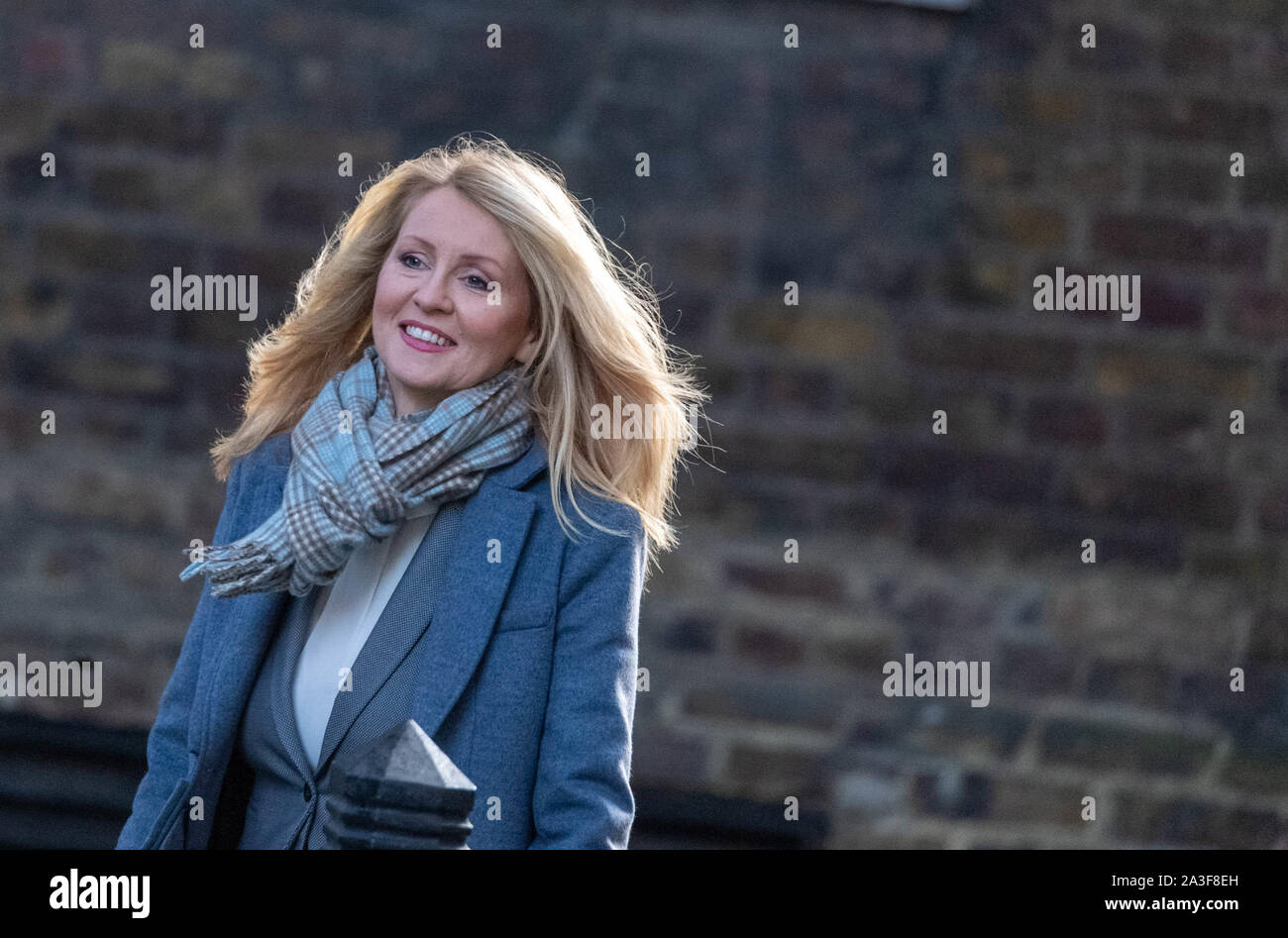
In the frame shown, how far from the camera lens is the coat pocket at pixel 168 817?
8.39 ft

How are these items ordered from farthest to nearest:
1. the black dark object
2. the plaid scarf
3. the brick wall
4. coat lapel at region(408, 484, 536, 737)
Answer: the brick wall < the plaid scarf < coat lapel at region(408, 484, 536, 737) < the black dark object

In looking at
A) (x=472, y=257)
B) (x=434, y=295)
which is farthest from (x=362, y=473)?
(x=472, y=257)

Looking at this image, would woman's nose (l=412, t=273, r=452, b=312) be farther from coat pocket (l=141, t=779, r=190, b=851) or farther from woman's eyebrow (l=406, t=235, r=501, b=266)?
coat pocket (l=141, t=779, r=190, b=851)

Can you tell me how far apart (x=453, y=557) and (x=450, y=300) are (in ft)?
1.48

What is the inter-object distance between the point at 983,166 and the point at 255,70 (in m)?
2.46

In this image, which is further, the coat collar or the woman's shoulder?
the woman's shoulder

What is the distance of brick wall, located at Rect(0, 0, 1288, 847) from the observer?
5070mm

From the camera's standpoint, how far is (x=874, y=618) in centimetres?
515

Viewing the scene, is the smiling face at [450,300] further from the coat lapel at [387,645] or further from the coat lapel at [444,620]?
the coat lapel at [387,645]

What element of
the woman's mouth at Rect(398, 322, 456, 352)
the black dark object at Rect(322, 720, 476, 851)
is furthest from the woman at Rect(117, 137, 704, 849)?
the black dark object at Rect(322, 720, 476, 851)

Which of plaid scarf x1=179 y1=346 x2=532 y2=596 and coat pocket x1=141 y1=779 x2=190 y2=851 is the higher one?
plaid scarf x1=179 y1=346 x2=532 y2=596

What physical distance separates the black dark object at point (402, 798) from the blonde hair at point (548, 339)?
90 centimetres

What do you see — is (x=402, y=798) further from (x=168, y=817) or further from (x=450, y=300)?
(x=450, y=300)

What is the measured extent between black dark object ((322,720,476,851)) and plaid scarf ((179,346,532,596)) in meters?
0.86
